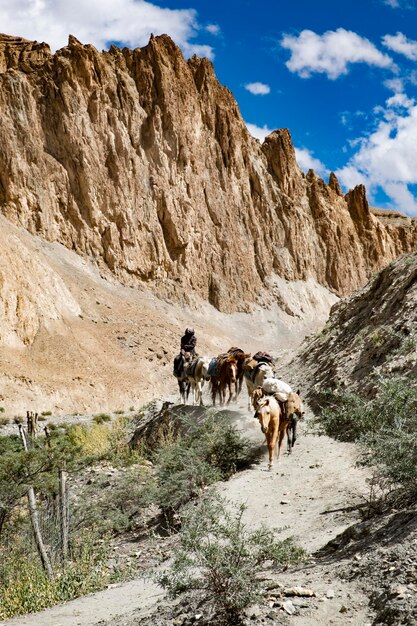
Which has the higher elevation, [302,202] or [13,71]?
[13,71]

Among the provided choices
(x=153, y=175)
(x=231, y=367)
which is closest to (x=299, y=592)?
(x=231, y=367)

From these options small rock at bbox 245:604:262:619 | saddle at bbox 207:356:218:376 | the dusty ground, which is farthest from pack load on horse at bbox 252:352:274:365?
the dusty ground

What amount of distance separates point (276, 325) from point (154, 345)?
2342 centimetres

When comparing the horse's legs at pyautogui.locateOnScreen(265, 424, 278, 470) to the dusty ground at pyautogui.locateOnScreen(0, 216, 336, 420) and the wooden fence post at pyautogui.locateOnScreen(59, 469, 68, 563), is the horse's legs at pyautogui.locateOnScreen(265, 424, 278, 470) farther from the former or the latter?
the dusty ground at pyautogui.locateOnScreen(0, 216, 336, 420)

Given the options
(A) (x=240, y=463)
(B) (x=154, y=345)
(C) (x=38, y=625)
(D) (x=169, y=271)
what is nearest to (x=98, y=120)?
(D) (x=169, y=271)

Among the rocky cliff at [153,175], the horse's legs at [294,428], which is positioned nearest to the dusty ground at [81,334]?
the rocky cliff at [153,175]

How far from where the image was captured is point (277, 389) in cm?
1421

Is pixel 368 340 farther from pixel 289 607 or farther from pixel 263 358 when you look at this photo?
pixel 289 607

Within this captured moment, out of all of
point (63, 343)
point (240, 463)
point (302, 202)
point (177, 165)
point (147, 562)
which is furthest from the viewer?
point (302, 202)

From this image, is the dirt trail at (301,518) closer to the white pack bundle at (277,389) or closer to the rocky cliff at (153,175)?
the white pack bundle at (277,389)

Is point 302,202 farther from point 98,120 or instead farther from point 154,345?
point 154,345

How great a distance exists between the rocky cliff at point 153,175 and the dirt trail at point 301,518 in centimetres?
4788

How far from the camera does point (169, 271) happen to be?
66.2 metres

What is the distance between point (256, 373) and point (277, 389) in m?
2.97
